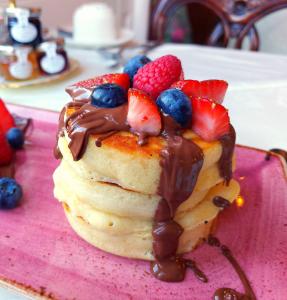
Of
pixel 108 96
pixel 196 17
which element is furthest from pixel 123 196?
pixel 196 17

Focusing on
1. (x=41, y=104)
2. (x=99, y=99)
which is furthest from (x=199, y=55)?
(x=99, y=99)

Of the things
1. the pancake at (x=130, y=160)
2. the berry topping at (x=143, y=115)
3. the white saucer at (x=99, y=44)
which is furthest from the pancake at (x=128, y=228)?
the white saucer at (x=99, y=44)

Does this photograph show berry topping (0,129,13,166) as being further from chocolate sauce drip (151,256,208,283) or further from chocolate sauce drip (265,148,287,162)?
chocolate sauce drip (265,148,287,162)

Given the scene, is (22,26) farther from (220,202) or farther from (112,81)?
(220,202)

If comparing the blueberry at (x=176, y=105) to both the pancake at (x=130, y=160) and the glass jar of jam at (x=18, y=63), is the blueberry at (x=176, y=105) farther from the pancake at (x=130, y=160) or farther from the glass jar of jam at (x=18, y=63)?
the glass jar of jam at (x=18, y=63)

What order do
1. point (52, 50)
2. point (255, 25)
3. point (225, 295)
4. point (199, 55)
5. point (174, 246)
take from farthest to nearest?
point (255, 25) < point (199, 55) < point (52, 50) < point (174, 246) < point (225, 295)

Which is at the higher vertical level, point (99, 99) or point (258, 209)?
point (99, 99)

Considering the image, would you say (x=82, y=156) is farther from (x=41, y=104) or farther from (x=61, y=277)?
(x=41, y=104)
